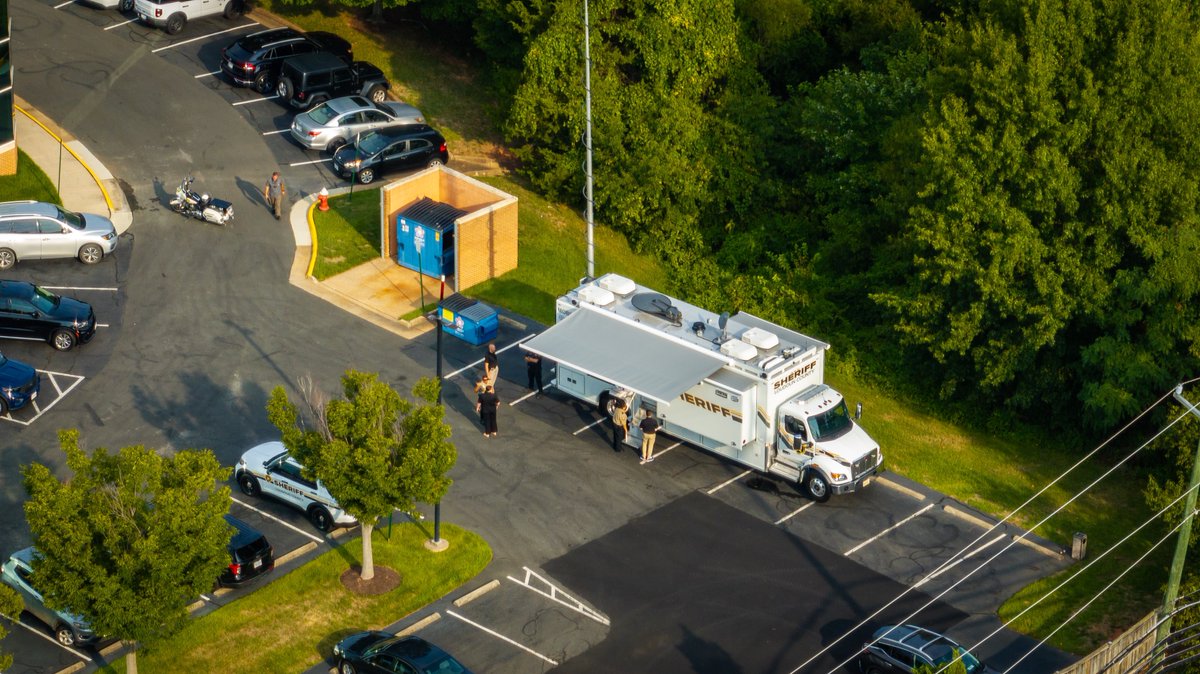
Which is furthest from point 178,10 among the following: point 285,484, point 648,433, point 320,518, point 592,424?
point 648,433

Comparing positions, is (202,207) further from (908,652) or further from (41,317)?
(908,652)

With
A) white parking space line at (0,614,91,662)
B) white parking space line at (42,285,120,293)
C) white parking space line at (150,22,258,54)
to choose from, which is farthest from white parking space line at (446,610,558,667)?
white parking space line at (150,22,258,54)

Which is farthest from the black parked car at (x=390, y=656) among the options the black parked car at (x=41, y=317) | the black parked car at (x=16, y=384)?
the black parked car at (x=41, y=317)

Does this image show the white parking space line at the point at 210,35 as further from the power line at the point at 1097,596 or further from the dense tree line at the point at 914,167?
the power line at the point at 1097,596

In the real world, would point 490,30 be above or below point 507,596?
above

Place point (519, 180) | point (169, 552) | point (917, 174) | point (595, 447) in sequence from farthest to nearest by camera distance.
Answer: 1. point (519, 180)
2. point (917, 174)
3. point (595, 447)
4. point (169, 552)

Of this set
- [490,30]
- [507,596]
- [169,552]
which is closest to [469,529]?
[507,596]

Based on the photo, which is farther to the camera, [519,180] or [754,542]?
[519,180]

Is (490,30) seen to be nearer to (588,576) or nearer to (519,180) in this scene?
(519,180)
